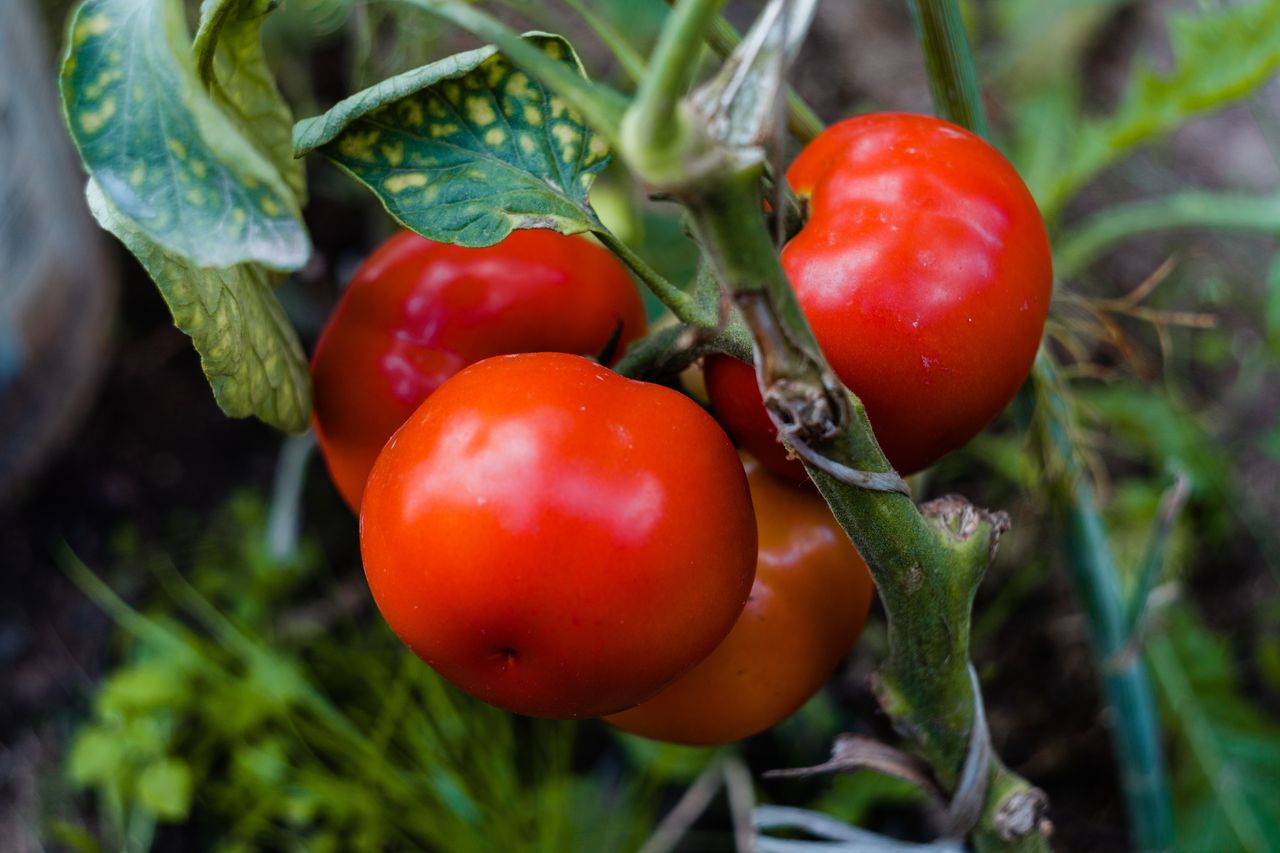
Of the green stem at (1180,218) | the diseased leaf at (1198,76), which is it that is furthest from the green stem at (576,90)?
the green stem at (1180,218)

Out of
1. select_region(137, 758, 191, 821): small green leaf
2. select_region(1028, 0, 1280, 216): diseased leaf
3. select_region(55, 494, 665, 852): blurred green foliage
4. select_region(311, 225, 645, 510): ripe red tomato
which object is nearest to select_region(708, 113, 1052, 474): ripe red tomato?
select_region(311, 225, 645, 510): ripe red tomato

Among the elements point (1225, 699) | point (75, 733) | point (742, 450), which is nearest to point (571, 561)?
point (742, 450)

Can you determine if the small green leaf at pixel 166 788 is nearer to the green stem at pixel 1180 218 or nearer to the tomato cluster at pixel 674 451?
the tomato cluster at pixel 674 451

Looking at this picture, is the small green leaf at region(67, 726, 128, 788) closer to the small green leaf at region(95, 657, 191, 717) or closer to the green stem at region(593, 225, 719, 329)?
the small green leaf at region(95, 657, 191, 717)

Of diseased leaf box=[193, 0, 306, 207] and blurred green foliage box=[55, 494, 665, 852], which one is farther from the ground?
diseased leaf box=[193, 0, 306, 207]

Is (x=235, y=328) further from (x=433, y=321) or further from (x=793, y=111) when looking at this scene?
(x=793, y=111)

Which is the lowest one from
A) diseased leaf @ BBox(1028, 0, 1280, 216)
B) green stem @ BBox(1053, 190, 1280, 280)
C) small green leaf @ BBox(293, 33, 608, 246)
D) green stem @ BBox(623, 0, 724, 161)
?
green stem @ BBox(1053, 190, 1280, 280)
